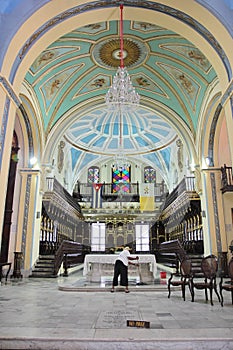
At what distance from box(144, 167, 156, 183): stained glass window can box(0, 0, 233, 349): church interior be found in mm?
6388

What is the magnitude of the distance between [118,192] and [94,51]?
14895 mm

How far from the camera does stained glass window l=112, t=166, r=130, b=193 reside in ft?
78.6

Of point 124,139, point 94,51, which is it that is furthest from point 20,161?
point 124,139

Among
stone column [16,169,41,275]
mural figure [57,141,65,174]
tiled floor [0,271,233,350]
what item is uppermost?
mural figure [57,141,65,174]

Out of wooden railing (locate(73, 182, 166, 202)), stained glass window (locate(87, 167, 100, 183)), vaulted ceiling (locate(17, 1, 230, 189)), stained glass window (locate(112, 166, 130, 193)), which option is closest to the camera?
vaulted ceiling (locate(17, 1, 230, 189))

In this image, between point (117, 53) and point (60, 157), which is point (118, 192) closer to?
point (60, 157)

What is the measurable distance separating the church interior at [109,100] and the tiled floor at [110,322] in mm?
1763

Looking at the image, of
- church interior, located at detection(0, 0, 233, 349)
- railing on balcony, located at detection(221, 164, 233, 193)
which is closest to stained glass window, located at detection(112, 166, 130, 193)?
church interior, located at detection(0, 0, 233, 349)

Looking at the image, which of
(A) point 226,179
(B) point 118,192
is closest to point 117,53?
(A) point 226,179

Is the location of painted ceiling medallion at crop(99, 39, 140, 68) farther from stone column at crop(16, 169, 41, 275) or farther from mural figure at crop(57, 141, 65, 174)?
mural figure at crop(57, 141, 65, 174)

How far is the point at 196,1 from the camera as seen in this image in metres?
5.90

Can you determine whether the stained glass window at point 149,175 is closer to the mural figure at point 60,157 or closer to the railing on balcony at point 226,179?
the mural figure at point 60,157

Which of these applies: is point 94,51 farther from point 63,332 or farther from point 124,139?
point 124,139

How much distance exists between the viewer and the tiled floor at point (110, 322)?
3047mm
